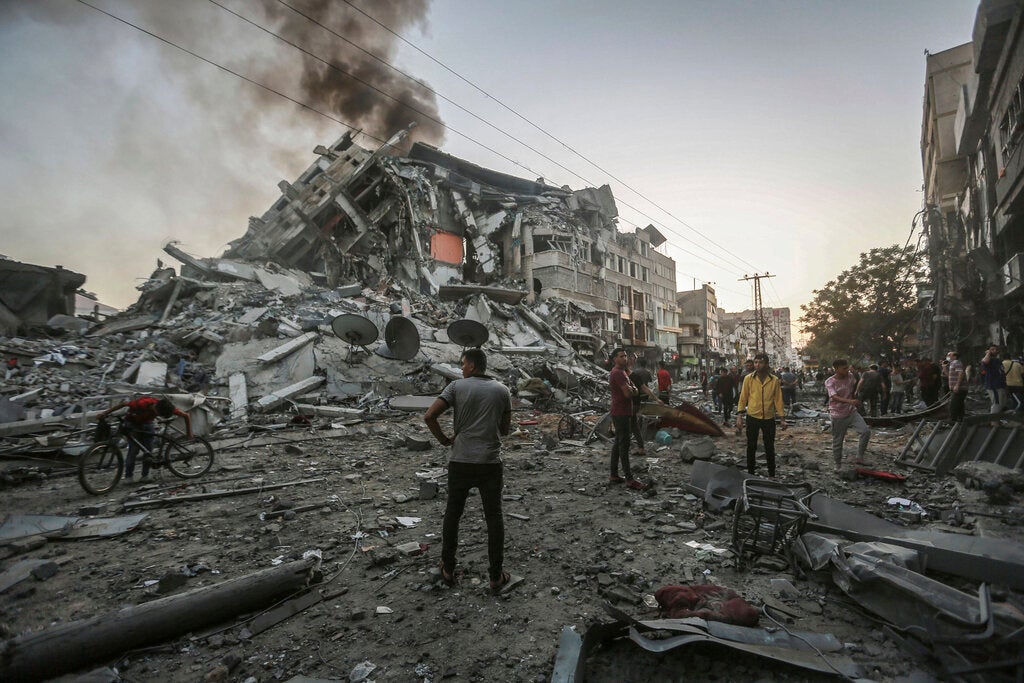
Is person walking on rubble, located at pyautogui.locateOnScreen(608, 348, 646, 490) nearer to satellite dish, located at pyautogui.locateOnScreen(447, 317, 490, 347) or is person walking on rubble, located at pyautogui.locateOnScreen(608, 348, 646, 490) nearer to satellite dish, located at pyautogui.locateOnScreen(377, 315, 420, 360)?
satellite dish, located at pyautogui.locateOnScreen(447, 317, 490, 347)

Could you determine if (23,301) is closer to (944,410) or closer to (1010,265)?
(944,410)

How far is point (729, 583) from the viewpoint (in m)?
3.28

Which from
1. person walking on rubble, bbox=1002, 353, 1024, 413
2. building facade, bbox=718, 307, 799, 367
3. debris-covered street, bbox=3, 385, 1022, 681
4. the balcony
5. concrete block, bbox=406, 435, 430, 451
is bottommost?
debris-covered street, bbox=3, 385, 1022, 681

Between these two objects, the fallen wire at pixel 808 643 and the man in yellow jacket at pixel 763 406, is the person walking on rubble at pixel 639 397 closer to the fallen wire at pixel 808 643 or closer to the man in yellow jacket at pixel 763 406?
the man in yellow jacket at pixel 763 406

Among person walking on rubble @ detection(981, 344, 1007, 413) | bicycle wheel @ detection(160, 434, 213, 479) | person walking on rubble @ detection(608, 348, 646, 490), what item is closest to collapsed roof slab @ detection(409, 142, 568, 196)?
bicycle wheel @ detection(160, 434, 213, 479)

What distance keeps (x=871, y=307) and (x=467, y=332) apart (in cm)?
2433

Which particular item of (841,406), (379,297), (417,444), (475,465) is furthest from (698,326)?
(475,465)

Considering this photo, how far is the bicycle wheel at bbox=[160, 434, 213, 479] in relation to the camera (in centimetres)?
661

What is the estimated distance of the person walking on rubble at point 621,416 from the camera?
593cm

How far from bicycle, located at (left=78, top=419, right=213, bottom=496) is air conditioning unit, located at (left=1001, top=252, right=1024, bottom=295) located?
748 inches

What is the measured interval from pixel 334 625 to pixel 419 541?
1.41 meters

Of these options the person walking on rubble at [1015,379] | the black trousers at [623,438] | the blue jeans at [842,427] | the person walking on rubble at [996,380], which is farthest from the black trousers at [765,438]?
the person walking on rubble at [1015,379]

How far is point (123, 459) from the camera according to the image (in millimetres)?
6426

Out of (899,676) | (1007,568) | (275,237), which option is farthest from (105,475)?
(275,237)
